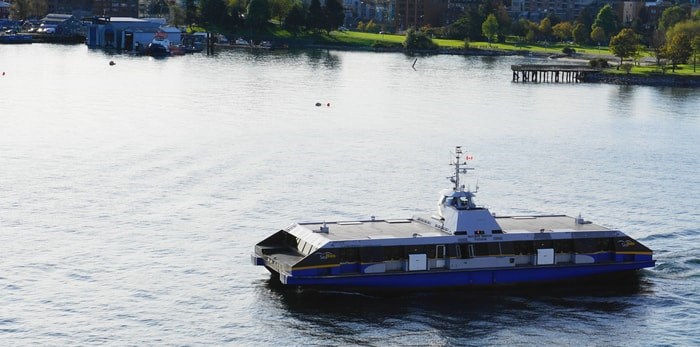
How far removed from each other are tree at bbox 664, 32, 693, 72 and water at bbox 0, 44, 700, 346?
28053 mm

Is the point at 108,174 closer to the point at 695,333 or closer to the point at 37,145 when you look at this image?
the point at 37,145

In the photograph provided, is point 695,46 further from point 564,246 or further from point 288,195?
point 564,246

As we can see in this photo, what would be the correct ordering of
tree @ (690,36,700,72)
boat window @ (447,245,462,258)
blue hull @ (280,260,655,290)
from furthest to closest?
tree @ (690,36,700,72) → boat window @ (447,245,462,258) → blue hull @ (280,260,655,290)

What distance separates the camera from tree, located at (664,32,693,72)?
143 meters

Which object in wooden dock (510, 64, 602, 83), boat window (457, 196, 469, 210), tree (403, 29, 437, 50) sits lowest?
boat window (457, 196, 469, 210)

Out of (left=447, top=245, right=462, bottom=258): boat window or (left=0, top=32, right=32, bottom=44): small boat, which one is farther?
(left=0, top=32, right=32, bottom=44): small boat

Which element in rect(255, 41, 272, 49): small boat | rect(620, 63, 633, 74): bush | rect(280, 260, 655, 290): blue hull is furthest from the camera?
rect(255, 41, 272, 49): small boat

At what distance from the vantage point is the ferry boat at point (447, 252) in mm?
39375

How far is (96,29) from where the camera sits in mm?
179125

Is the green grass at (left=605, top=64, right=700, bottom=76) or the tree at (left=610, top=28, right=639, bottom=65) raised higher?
the tree at (left=610, top=28, right=639, bottom=65)

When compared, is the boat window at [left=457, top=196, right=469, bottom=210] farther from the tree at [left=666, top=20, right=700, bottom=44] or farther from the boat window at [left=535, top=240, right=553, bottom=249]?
the tree at [left=666, top=20, right=700, bottom=44]

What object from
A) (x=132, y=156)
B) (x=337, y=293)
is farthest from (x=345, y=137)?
(x=337, y=293)

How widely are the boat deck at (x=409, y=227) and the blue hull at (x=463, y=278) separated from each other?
1400 mm

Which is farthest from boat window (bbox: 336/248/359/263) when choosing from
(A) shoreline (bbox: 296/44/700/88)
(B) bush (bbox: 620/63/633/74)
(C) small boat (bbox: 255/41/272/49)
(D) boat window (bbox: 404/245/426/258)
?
(C) small boat (bbox: 255/41/272/49)
